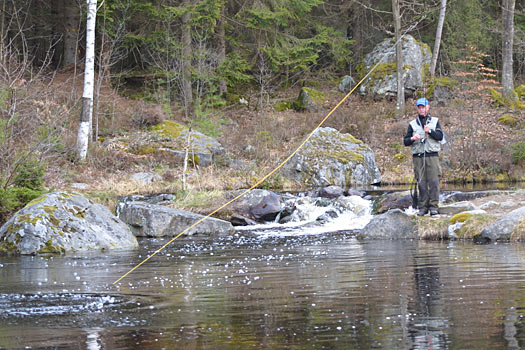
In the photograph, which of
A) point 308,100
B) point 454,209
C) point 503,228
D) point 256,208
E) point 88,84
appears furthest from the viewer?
point 308,100

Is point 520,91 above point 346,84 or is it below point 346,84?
below

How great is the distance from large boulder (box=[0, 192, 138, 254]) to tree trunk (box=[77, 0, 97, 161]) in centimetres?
852

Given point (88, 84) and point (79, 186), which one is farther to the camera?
point (88, 84)

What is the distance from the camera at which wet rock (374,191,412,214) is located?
1628cm

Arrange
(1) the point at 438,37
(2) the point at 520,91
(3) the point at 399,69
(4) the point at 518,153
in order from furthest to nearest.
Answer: (2) the point at 520,91 → (1) the point at 438,37 → (3) the point at 399,69 → (4) the point at 518,153

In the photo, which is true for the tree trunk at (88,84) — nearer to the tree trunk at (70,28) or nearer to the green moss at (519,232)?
the tree trunk at (70,28)

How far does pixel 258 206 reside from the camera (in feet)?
56.4

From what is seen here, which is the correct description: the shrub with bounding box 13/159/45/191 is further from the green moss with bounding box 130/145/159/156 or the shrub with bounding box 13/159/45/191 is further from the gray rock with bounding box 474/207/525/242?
the gray rock with bounding box 474/207/525/242

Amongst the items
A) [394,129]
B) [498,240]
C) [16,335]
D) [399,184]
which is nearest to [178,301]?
[16,335]

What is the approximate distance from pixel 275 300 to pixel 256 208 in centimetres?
1070

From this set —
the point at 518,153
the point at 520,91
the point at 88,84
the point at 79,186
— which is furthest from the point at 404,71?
the point at 79,186

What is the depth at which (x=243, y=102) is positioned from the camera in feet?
108

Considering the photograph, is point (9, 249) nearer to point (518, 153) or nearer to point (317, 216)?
point (317, 216)

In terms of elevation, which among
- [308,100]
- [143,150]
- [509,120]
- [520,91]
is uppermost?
[520,91]
